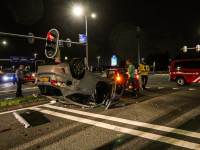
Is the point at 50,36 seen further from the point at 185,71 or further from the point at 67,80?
the point at 185,71

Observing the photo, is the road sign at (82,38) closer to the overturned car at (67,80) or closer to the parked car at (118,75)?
the parked car at (118,75)

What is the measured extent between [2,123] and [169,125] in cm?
470

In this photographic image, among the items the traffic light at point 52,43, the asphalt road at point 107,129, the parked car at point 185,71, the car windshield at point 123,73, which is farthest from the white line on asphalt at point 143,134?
the parked car at point 185,71

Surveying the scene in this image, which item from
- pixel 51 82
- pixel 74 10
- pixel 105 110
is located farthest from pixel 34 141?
pixel 74 10

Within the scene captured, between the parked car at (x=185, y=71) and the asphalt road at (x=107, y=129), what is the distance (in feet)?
25.8

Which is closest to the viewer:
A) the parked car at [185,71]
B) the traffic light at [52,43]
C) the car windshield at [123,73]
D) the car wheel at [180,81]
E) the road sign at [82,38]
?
the traffic light at [52,43]

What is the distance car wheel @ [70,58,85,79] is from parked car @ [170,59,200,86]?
11.0m

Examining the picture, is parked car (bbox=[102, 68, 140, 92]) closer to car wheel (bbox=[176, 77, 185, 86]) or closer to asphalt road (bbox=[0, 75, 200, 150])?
asphalt road (bbox=[0, 75, 200, 150])

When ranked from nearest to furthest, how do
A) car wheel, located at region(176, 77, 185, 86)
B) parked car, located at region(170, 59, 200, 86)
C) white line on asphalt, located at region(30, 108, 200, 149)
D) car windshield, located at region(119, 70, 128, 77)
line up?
white line on asphalt, located at region(30, 108, 200, 149) → car windshield, located at region(119, 70, 128, 77) → parked car, located at region(170, 59, 200, 86) → car wheel, located at region(176, 77, 185, 86)

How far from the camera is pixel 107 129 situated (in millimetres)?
4238

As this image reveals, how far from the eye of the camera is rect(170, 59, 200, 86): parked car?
12938 millimetres

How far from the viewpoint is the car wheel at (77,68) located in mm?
4976

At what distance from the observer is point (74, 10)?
16.6 m

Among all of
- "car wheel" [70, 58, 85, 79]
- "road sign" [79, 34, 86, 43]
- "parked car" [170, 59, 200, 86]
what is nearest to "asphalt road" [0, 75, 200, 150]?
"car wheel" [70, 58, 85, 79]
